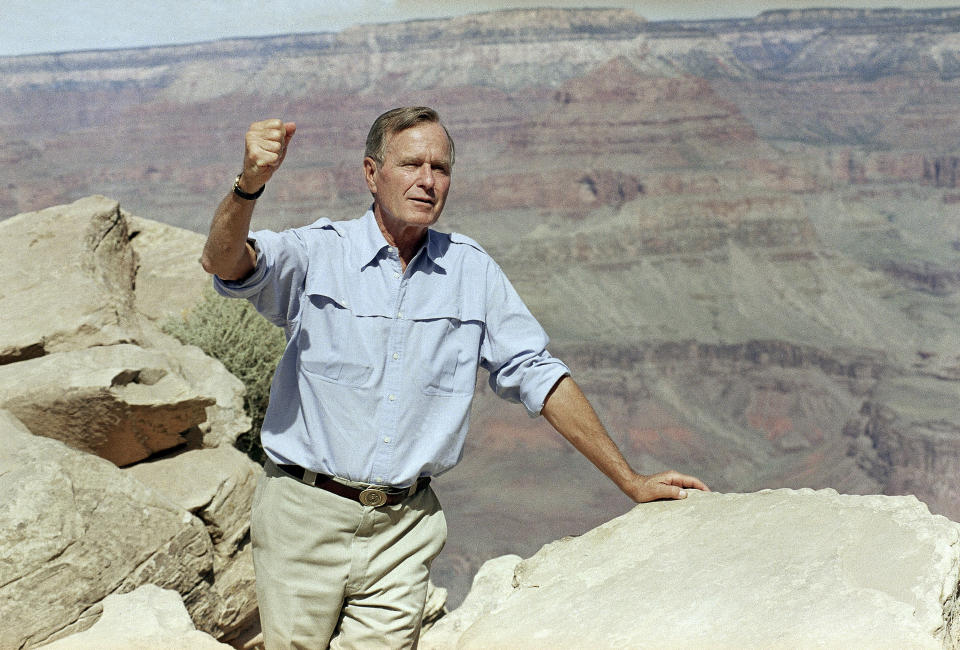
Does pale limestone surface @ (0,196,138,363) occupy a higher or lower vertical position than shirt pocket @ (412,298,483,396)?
lower

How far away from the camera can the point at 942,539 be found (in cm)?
244

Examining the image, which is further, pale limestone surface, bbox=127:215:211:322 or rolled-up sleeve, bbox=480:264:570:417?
pale limestone surface, bbox=127:215:211:322

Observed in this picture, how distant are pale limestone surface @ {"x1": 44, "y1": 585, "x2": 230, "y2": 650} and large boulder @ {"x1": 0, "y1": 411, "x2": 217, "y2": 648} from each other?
14cm

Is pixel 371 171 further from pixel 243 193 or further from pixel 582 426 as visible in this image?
pixel 582 426

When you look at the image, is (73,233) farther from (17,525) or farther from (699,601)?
(699,601)

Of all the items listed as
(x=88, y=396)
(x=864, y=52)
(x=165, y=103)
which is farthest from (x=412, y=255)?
(x=864, y=52)

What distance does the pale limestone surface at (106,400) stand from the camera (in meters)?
4.41

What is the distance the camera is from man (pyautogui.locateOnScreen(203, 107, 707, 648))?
2574mm

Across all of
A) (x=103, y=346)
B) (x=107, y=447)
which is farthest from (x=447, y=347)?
(x=103, y=346)

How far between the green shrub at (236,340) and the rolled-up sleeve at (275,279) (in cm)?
391

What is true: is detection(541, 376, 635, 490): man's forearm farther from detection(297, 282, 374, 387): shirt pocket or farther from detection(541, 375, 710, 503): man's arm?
detection(297, 282, 374, 387): shirt pocket

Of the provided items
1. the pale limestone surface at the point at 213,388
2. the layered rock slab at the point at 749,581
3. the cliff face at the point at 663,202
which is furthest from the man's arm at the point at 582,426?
the cliff face at the point at 663,202

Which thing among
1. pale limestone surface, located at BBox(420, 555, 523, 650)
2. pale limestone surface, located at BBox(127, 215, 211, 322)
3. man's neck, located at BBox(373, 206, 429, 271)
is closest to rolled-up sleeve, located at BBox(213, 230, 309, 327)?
man's neck, located at BBox(373, 206, 429, 271)

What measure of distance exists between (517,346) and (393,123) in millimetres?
708
